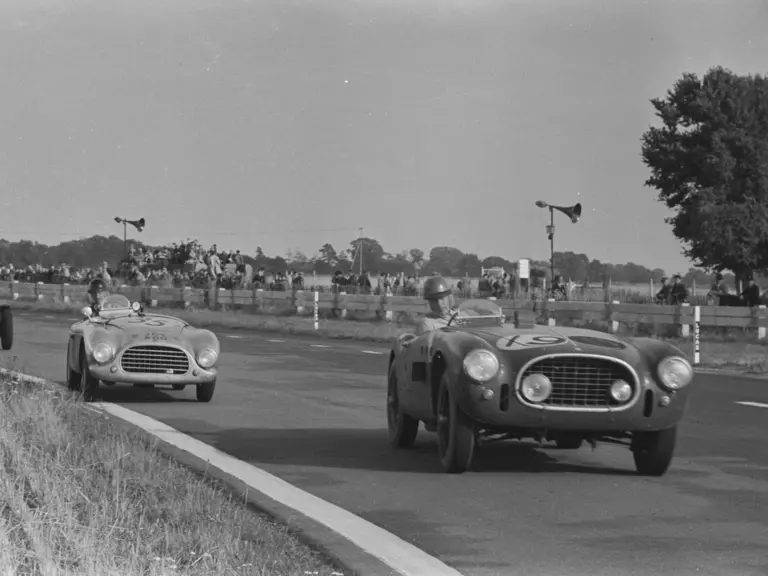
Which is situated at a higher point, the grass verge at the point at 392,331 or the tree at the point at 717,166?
the tree at the point at 717,166

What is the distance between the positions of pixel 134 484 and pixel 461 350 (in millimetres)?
2393

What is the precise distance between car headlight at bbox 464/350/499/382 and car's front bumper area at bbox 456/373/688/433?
5cm

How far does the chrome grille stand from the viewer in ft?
31.2

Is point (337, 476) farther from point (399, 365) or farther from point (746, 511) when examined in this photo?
point (746, 511)

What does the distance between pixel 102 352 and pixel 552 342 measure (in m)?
6.72

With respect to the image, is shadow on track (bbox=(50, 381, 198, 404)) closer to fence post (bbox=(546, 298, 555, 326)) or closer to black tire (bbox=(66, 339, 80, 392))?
black tire (bbox=(66, 339, 80, 392))

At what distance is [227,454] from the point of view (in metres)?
11.0

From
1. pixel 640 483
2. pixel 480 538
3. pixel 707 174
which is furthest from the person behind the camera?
pixel 707 174

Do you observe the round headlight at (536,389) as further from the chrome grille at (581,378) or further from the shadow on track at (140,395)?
the shadow on track at (140,395)

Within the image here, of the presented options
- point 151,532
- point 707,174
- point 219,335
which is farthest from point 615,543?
point 707,174

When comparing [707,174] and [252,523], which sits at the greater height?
[707,174]

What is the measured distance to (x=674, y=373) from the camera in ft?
31.7

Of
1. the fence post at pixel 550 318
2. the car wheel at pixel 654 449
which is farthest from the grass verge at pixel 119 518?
the fence post at pixel 550 318

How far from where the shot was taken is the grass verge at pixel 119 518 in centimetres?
633
